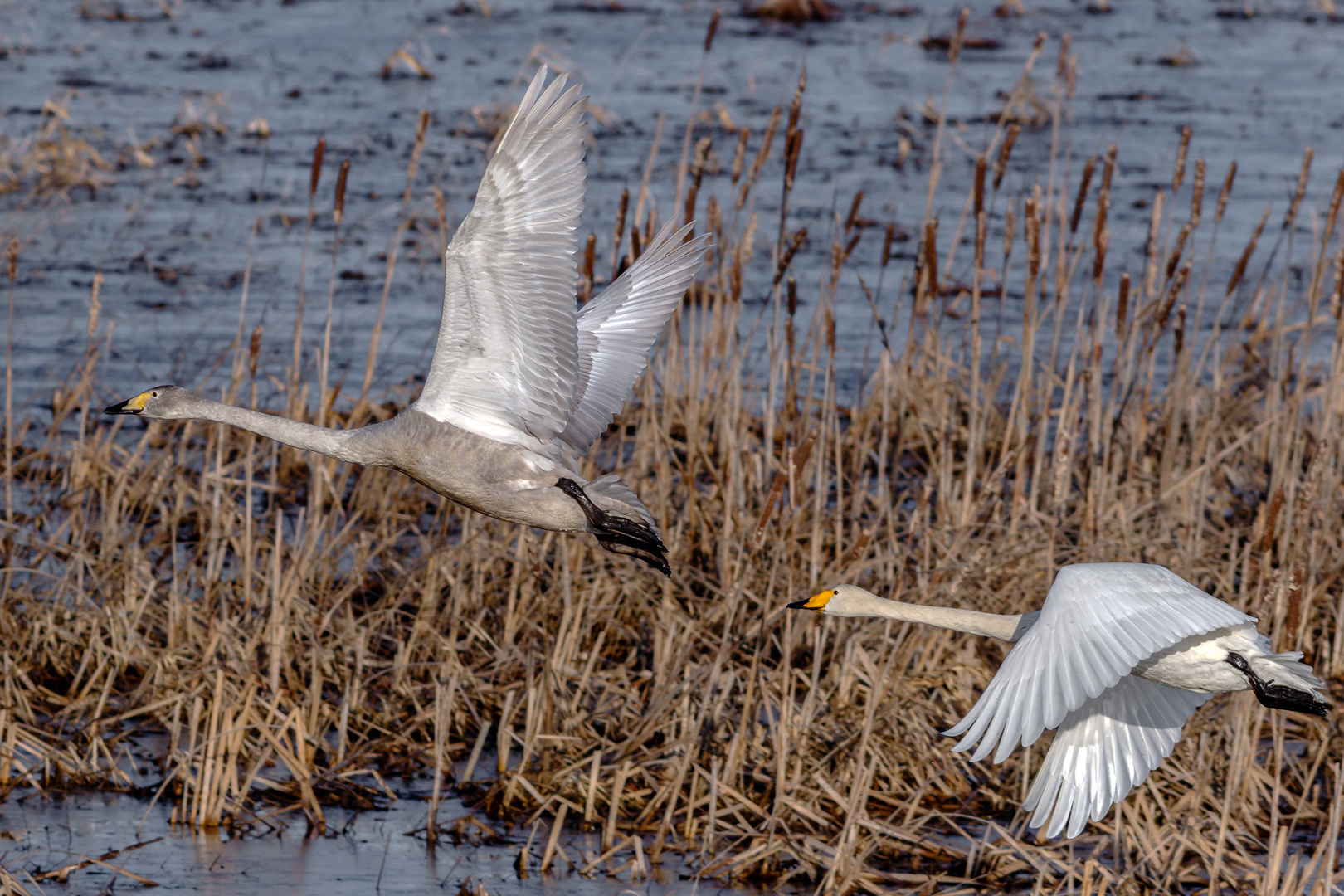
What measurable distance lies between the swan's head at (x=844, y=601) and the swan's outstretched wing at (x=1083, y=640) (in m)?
0.82

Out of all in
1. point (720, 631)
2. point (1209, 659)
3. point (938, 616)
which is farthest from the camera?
point (720, 631)

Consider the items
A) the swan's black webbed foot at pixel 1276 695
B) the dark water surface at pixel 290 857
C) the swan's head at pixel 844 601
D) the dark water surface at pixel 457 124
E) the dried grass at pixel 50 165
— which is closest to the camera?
the swan's black webbed foot at pixel 1276 695

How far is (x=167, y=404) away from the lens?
5.66m

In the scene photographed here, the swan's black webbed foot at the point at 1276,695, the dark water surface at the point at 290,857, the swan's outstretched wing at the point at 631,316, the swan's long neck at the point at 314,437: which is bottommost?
the dark water surface at the point at 290,857

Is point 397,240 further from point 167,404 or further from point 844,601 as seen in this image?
point 844,601

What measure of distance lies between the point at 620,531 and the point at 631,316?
1218 millimetres

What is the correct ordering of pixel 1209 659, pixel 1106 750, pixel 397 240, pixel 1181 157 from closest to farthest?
pixel 1209 659 < pixel 1106 750 < pixel 397 240 < pixel 1181 157

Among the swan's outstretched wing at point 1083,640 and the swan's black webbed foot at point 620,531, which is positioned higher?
the swan's outstretched wing at point 1083,640

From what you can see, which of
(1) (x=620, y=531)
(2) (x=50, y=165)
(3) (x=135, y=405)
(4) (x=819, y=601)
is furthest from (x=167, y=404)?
(2) (x=50, y=165)

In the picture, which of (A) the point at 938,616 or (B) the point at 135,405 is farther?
(B) the point at 135,405

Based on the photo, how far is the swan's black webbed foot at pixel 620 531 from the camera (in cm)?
516

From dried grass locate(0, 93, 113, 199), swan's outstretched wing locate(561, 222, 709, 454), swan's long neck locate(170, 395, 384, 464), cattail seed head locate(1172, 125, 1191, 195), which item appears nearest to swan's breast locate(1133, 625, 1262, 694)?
swan's outstretched wing locate(561, 222, 709, 454)

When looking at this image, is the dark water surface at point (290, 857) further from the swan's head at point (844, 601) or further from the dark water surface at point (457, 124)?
the dark water surface at point (457, 124)

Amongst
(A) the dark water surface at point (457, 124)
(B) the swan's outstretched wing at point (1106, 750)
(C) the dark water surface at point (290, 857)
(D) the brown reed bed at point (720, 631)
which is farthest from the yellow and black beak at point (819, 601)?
(A) the dark water surface at point (457, 124)
